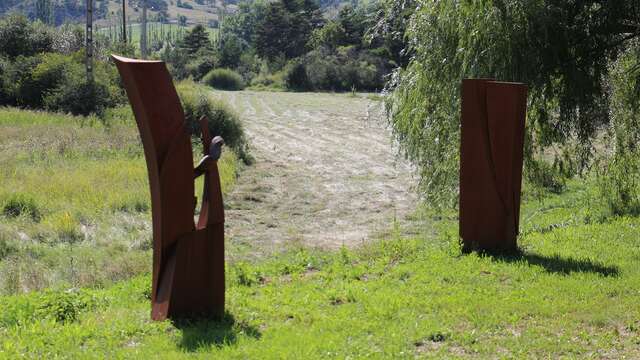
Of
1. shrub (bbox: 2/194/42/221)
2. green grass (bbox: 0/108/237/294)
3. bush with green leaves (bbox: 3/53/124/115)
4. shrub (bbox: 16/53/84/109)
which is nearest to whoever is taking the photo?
green grass (bbox: 0/108/237/294)

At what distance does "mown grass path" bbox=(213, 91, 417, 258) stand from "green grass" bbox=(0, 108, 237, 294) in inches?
56.3

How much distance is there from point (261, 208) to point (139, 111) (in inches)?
470

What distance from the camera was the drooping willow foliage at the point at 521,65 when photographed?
11375 millimetres

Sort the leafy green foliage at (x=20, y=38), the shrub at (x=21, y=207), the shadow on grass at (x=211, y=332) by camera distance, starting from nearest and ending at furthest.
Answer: the shadow on grass at (x=211, y=332) < the shrub at (x=21, y=207) < the leafy green foliage at (x=20, y=38)

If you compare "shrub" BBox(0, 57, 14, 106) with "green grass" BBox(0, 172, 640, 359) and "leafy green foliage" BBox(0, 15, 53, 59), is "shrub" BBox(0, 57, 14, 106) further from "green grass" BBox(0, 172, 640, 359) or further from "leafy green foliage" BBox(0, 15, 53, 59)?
"green grass" BBox(0, 172, 640, 359)

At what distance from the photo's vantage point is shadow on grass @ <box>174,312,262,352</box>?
570cm

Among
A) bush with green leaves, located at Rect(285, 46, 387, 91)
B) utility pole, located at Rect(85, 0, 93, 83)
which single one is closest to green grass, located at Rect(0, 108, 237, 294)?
utility pole, located at Rect(85, 0, 93, 83)

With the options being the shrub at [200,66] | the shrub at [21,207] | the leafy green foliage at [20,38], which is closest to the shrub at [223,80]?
the shrub at [200,66]

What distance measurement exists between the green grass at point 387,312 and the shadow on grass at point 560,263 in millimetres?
15

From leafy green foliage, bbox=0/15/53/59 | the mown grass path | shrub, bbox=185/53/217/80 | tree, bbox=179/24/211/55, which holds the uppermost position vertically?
tree, bbox=179/24/211/55

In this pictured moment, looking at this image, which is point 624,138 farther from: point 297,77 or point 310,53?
point 310,53

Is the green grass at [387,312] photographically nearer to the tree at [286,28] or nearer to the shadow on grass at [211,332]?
the shadow on grass at [211,332]

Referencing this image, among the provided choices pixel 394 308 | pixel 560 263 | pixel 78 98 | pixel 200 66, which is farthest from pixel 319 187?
pixel 200 66

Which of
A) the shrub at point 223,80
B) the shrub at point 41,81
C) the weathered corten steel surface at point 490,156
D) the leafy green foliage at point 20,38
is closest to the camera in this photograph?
the weathered corten steel surface at point 490,156
